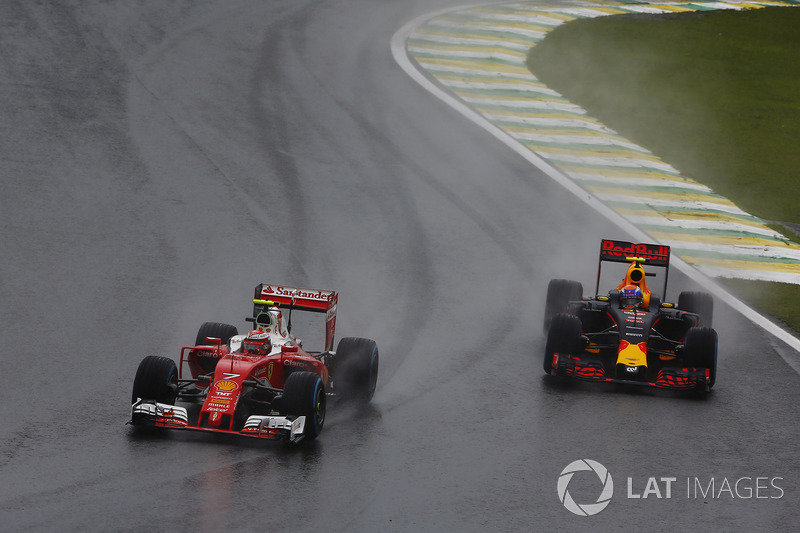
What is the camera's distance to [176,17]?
2991 centimetres

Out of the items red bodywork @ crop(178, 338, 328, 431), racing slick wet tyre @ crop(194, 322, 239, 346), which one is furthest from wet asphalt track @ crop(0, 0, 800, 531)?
racing slick wet tyre @ crop(194, 322, 239, 346)

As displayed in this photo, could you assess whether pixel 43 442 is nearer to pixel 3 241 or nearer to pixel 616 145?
pixel 3 241

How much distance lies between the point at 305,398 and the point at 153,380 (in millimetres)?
1733

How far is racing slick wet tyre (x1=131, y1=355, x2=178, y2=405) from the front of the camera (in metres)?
12.8

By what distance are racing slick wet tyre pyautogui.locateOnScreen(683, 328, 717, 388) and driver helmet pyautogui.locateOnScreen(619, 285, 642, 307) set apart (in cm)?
128

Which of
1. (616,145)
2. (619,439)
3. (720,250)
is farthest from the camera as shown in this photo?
(616,145)

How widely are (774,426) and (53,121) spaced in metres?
15.3

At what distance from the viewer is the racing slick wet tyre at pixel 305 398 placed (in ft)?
40.8

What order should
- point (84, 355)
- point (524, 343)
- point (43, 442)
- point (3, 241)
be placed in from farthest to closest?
1. point (3, 241)
2. point (524, 343)
3. point (84, 355)
4. point (43, 442)

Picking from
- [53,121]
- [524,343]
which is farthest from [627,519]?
[53,121]

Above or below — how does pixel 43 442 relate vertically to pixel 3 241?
below

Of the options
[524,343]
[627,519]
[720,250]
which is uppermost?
[720,250]

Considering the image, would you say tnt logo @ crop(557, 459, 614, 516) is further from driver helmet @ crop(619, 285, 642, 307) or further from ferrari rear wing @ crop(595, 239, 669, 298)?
ferrari rear wing @ crop(595, 239, 669, 298)

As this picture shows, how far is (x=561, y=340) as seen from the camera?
49.2 ft
